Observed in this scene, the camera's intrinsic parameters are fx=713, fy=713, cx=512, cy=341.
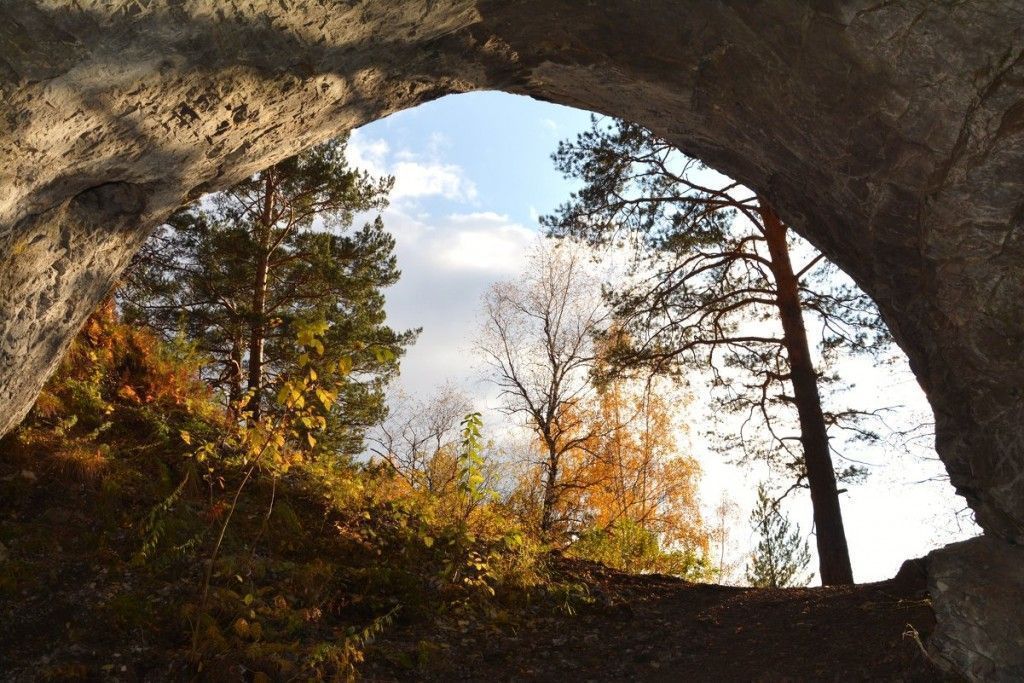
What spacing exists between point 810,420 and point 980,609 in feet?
21.9

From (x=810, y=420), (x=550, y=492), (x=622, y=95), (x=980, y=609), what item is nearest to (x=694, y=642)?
(x=980, y=609)

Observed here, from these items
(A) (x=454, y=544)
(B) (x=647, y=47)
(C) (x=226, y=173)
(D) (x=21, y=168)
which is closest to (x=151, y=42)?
(D) (x=21, y=168)

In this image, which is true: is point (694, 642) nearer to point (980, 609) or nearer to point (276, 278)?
point (980, 609)

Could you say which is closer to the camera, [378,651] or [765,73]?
[765,73]

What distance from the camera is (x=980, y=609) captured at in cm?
450

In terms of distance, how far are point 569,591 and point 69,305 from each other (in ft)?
17.9

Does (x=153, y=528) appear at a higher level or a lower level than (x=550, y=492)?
lower

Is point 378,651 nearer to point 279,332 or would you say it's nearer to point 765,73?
point 765,73

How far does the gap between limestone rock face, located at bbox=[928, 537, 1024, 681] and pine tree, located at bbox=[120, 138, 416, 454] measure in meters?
10.3

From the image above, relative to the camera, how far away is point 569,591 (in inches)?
301

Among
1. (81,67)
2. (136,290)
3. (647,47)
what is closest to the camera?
(81,67)

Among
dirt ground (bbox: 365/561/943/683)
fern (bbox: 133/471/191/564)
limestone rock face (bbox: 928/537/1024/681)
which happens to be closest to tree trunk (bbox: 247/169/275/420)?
fern (bbox: 133/471/191/564)

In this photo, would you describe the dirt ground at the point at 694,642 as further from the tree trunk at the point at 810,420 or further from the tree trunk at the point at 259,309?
the tree trunk at the point at 259,309

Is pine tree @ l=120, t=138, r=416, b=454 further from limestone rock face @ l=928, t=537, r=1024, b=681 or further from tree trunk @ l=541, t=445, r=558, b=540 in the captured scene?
limestone rock face @ l=928, t=537, r=1024, b=681
